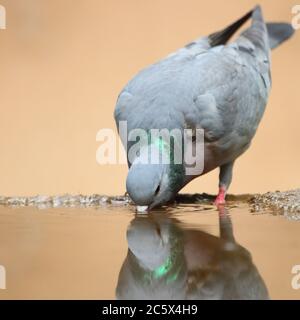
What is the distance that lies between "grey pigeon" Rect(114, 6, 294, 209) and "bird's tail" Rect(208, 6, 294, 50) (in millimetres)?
105

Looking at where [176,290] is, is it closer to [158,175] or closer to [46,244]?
[46,244]

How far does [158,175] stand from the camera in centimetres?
264

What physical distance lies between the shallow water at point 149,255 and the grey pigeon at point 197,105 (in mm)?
187

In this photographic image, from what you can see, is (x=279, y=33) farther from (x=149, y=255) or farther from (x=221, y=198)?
(x=149, y=255)

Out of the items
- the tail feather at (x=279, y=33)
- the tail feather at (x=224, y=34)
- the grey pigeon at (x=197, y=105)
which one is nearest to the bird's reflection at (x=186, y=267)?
the grey pigeon at (x=197, y=105)

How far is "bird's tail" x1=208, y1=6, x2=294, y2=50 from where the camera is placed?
3.82 m

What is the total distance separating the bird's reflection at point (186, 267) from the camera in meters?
1.42

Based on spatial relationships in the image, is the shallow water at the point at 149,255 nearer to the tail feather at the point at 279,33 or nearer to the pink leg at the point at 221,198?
the pink leg at the point at 221,198

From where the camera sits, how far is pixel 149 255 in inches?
71.9

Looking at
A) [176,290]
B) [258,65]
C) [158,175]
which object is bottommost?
[176,290]

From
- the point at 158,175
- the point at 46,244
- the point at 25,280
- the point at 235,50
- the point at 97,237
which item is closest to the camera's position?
the point at 25,280

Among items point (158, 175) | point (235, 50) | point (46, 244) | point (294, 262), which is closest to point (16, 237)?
point (46, 244)

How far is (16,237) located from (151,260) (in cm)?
54

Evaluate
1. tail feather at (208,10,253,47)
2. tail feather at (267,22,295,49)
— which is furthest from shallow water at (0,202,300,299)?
tail feather at (267,22,295,49)
